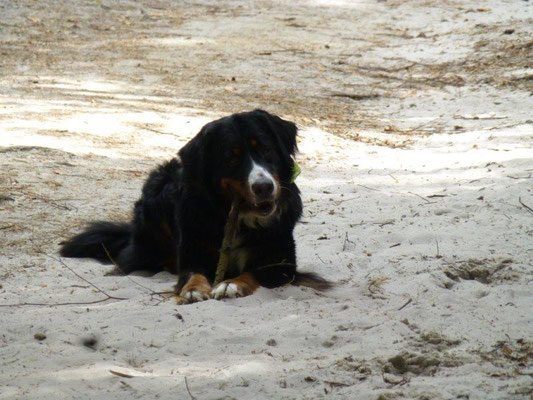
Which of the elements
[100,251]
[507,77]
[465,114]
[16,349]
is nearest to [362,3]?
[507,77]

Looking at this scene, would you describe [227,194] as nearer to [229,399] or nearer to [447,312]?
[447,312]

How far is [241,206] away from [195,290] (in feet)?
2.10

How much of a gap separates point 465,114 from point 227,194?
5.71m

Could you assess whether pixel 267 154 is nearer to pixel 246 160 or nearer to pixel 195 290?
pixel 246 160

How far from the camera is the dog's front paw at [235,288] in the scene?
4750mm

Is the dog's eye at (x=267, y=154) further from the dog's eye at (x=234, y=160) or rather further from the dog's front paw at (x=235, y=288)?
the dog's front paw at (x=235, y=288)

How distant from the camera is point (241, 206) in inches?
202

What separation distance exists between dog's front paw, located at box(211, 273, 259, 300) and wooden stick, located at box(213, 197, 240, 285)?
235 millimetres

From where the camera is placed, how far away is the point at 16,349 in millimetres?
3779

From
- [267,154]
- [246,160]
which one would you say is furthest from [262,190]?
[267,154]

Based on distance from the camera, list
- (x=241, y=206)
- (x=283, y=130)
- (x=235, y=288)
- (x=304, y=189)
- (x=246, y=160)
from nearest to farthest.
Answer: (x=235, y=288) < (x=246, y=160) < (x=241, y=206) < (x=283, y=130) < (x=304, y=189)

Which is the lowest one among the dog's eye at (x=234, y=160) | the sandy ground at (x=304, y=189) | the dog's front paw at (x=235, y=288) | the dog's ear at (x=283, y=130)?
the dog's front paw at (x=235, y=288)

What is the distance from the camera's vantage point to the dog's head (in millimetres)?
4934

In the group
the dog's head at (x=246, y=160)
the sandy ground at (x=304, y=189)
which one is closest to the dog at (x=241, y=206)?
the dog's head at (x=246, y=160)
